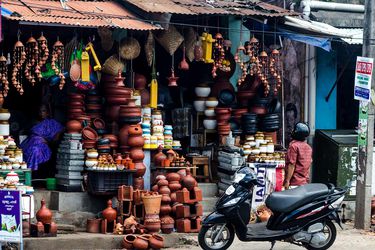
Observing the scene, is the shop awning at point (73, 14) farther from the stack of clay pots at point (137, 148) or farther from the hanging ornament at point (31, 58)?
the stack of clay pots at point (137, 148)

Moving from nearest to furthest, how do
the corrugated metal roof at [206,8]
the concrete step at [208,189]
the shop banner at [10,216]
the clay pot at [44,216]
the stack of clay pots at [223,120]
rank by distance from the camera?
the shop banner at [10,216] → the clay pot at [44,216] → the corrugated metal roof at [206,8] → the concrete step at [208,189] → the stack of clay pots at [223,120]

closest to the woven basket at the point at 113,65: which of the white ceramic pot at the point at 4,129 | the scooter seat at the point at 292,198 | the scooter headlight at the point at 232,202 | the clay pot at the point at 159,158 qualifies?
the clay pot at the point at 159,158

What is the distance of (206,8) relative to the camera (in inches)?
538

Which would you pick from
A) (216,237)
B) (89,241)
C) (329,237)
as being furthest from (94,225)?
(329,237)

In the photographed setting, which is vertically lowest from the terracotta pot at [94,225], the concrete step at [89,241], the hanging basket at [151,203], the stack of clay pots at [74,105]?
the concrete step at [89,241]

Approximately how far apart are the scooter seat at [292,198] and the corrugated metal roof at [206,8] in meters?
3.51

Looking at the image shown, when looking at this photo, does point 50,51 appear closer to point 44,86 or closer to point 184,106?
point 44,86

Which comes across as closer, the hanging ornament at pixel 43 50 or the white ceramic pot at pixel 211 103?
the hanging ornament at pixel 43 50

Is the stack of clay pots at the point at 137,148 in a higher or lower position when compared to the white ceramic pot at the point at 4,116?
lower

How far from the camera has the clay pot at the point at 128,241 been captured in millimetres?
11703

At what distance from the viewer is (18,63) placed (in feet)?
39.9

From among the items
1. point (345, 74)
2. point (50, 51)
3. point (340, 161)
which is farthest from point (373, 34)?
point (50, 51)

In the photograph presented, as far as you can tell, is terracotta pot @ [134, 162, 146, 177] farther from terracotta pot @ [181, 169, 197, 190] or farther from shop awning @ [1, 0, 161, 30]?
shop awning @ [1, 0, 161, 30]

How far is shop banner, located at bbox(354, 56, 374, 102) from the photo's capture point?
12.9 m
